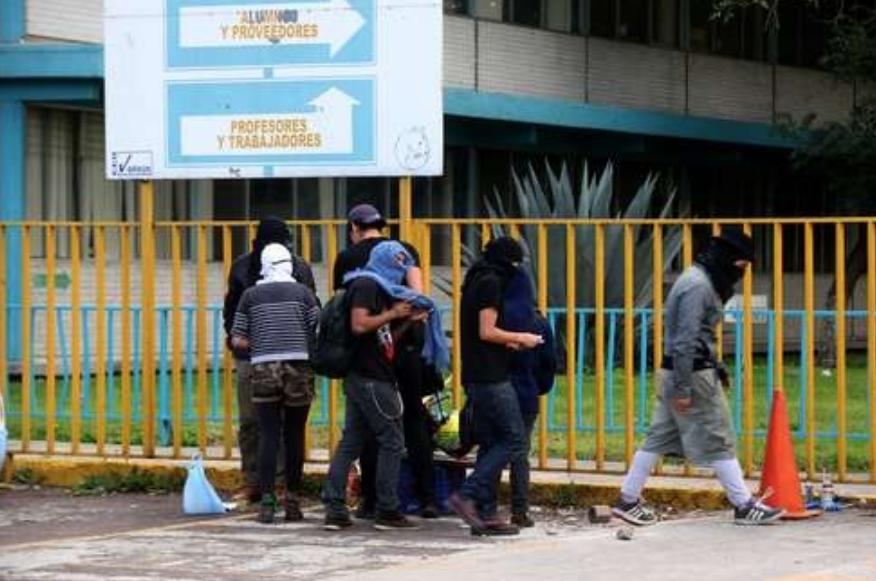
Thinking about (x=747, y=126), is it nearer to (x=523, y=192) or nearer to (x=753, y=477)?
(x=523, y=192)

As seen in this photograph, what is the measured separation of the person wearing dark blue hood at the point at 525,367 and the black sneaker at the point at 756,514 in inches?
50.7

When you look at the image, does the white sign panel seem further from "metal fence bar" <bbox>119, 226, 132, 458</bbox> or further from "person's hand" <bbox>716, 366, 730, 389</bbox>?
"person's hand" <bbox>716, 366, 730, 389</bbox>

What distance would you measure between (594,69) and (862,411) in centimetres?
1412

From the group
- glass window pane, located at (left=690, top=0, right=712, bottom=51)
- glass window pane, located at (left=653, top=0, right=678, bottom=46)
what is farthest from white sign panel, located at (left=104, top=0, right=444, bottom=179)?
glass window pane, located at (left=690, top=0, right=712, bottom=51)

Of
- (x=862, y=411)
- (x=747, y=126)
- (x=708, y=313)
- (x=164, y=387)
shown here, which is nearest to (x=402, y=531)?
(x=708, y=313)

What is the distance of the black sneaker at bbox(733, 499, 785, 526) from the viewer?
34.7 feet

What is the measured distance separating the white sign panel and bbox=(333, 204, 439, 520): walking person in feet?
3.67

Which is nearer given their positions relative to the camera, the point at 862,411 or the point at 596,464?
the point at 596,464

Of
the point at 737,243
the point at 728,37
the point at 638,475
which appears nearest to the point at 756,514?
the point at 638,475

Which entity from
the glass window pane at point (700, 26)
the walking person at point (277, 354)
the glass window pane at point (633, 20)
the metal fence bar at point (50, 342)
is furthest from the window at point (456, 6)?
the walking person at point (277, 354)

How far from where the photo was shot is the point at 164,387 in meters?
13.1

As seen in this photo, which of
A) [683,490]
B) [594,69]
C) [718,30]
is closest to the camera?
[683,490]

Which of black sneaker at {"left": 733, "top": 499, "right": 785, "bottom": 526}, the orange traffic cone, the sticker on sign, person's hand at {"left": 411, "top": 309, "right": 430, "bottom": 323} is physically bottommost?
black sneaker at {"left": 733, "top": 499, "right": 785, "bottom": 526}

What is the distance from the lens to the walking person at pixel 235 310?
11031 mm
